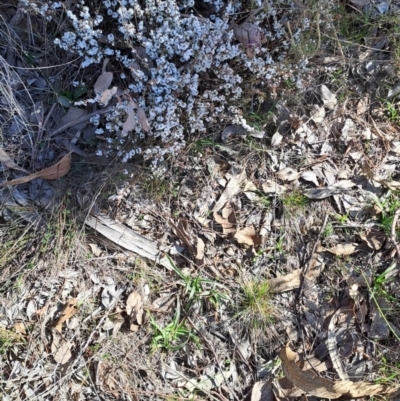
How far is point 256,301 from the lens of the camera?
233 cm

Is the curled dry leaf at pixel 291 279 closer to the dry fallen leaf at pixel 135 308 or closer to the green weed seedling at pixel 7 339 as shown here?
the dry fallen leaf at pixel 135 308

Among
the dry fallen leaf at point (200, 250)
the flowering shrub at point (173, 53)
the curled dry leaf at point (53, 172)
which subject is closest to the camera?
the flowering shrub at point (173, 53)

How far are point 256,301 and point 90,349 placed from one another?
0.74 m

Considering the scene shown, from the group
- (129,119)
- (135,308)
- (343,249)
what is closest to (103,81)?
(129,119)

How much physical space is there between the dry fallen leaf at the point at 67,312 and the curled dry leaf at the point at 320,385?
908mm

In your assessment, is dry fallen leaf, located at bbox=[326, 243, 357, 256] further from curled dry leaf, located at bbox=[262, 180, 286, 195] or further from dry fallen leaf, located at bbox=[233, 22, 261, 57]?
dry fallen leaf, located at bbox=[233, 22, 261, 57]

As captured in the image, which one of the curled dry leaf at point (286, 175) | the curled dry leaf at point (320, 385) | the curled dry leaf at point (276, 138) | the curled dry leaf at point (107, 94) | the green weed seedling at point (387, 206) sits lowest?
the curled dry leaf at point (320, 385)

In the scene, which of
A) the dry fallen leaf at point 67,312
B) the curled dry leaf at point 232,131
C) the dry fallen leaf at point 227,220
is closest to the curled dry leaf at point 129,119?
the curled dry leaf at point 232,131

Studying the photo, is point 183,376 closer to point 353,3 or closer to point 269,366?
point 269,366

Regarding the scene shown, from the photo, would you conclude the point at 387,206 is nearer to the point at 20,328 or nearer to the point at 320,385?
the point at 320,385

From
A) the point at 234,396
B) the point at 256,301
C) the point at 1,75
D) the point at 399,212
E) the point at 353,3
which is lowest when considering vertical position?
the point at 234,396

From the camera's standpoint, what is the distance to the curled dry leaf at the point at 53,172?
7.28 feet

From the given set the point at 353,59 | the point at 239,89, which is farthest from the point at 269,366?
the point at 353,59

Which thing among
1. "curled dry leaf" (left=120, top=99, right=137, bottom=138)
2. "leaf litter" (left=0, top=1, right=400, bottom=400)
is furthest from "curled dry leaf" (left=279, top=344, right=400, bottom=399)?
"curled dry leaf" (left=120, top=99, right=137, bottom=138)
